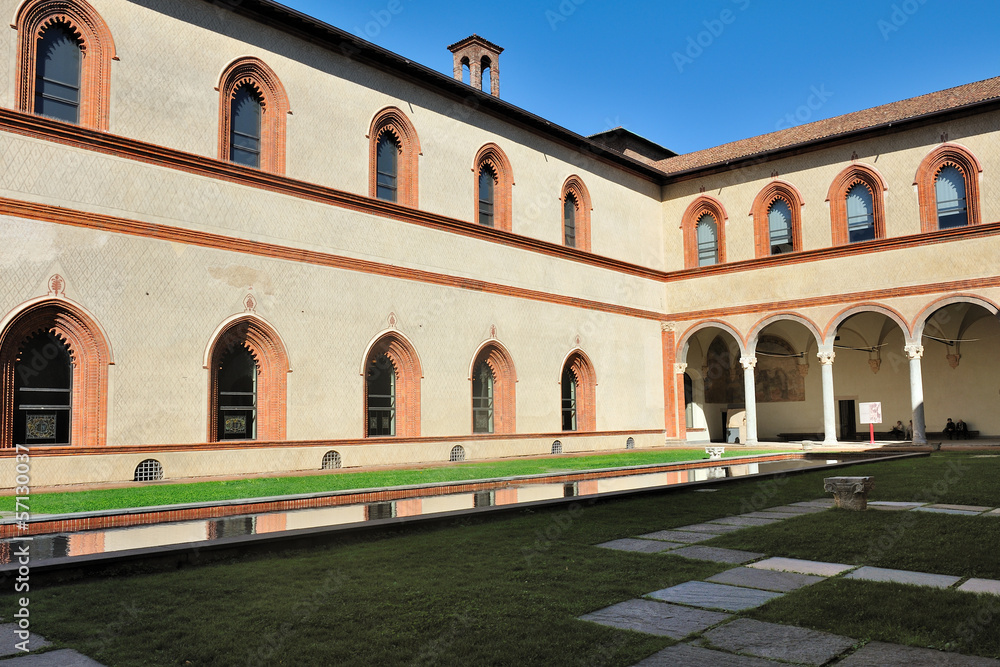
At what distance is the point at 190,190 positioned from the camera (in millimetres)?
15016

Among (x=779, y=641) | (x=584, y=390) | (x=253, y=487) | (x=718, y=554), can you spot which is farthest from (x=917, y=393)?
(x=779, y=641)

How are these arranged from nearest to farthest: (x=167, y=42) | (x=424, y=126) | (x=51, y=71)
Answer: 1. (x=51, y=71)
2. (x=167, y=42)
3. (x=424, y=126)

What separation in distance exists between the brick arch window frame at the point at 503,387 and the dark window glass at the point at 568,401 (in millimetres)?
2759

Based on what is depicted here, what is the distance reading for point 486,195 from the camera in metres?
21.8

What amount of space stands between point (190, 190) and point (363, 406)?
230 inches

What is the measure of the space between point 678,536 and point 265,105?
13.5 metres

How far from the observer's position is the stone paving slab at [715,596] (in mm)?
4742

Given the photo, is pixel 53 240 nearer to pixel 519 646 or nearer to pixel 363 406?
pixel 363 406

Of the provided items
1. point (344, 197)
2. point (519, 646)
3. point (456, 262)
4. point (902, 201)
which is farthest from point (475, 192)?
point (519, 646)

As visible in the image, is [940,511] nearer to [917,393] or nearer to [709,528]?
[709,528]

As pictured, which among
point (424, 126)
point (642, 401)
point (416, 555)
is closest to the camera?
point (416, 555)

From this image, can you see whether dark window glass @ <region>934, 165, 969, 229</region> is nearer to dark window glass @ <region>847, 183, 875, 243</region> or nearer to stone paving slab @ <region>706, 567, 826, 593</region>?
dark window glass @ <region>847, 183, 875, 243</region>

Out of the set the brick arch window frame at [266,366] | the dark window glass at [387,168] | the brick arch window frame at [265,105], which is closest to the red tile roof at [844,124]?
the dark window glass at [387,168]

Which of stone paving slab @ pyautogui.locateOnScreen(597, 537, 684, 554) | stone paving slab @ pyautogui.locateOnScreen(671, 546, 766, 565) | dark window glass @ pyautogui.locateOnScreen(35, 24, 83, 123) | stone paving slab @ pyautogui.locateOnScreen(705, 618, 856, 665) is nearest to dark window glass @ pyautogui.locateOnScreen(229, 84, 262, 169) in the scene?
dark window glass @ pyautogui.locateOnScreen(35, 24, 83, 123)
